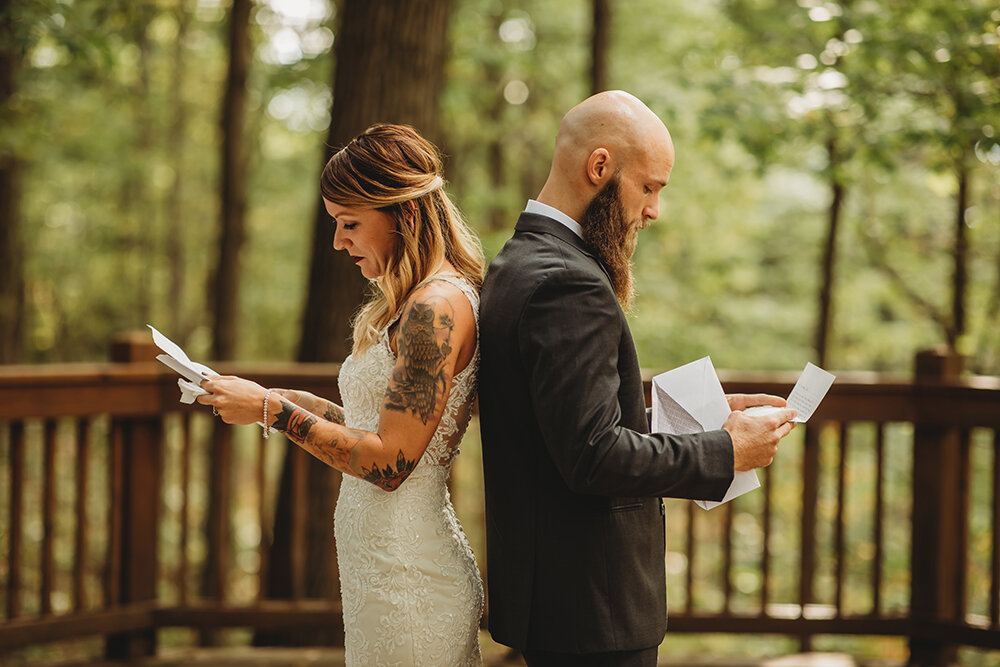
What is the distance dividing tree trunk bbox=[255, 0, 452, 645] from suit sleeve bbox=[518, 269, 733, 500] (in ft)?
8.22

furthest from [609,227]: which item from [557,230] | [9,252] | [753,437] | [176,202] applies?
[176,202]

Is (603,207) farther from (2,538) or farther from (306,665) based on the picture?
(2,538)

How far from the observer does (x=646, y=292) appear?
8.94 m

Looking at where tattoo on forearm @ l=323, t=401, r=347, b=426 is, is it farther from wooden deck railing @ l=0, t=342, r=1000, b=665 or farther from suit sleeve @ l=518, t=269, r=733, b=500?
wooden deck railing @ l=0, t=342, r=1000, b=665

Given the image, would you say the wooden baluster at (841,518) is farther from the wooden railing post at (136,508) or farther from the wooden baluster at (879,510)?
the wooden railing post at (136,508)

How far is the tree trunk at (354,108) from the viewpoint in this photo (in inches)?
161

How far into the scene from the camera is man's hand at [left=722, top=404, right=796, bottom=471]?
1750 mm

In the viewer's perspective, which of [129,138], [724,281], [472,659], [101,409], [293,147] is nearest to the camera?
[472,659]

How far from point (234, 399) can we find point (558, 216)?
2.64ft

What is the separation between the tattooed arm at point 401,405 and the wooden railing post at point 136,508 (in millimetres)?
1974

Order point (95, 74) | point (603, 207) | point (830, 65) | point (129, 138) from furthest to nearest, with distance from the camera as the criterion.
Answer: point (129, 138) < point (95, 74) < point (830, 65) < point (603, 207)

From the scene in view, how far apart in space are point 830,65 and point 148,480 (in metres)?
4.47

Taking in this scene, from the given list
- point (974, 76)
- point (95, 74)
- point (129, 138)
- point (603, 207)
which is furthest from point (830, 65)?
point (129, 138)

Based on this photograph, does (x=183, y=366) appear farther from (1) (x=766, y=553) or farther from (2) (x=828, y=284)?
(2) (x=828, y=284)
